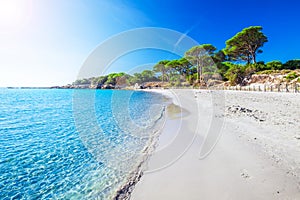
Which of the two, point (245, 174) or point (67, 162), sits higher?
point (245, 174)

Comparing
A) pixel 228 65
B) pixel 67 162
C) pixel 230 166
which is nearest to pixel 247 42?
pixel 228 65

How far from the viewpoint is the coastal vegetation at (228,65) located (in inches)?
994

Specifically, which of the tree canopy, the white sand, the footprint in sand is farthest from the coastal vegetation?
the footprint in sand

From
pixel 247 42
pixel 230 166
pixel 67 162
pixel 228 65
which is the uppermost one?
pixel 247 42

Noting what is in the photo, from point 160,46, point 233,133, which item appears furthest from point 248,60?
point 233,133

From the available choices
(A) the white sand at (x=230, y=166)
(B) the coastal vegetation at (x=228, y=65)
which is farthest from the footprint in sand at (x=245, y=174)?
(B) the coastal vegetation at (x=228, y=65)

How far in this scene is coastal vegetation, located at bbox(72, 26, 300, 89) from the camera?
82.8ft

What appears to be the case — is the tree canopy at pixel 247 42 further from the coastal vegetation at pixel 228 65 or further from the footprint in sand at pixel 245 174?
the footprint in sand at pixel 245 174

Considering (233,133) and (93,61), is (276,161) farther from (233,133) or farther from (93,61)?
(93,61)

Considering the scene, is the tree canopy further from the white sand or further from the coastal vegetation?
the white sand

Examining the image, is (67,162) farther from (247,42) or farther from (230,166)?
(247,42)

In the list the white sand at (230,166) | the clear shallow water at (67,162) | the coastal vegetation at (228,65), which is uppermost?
the coastal vegetation at (228,65)

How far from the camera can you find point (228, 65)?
1569 inches

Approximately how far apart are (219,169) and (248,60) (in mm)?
37259
